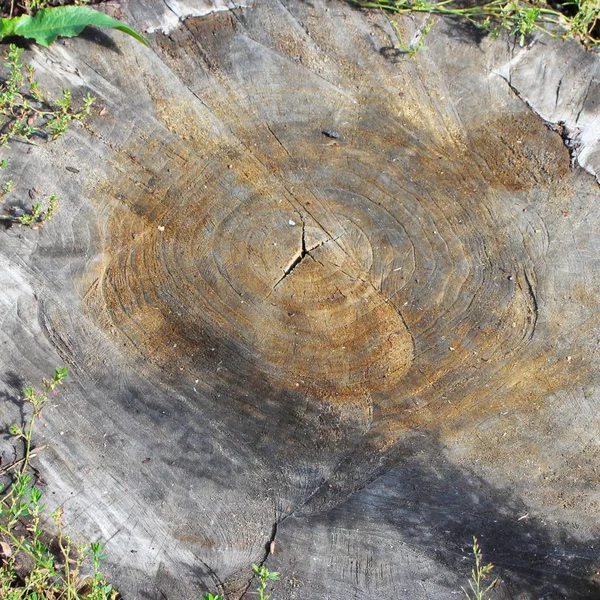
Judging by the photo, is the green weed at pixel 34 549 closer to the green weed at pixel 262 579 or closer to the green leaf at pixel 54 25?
the green weed at pixel 262 579

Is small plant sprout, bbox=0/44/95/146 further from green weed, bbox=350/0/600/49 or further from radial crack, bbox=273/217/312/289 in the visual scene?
green weed, bbox=350/0/600/49

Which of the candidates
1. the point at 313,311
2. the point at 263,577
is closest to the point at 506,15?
the point at 313,311

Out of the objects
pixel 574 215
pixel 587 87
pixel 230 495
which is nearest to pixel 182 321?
pixel 230 495

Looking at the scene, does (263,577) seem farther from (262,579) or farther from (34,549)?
(34,549)

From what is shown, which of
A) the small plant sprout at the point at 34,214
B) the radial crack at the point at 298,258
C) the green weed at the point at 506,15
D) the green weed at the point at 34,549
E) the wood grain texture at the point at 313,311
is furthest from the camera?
the green weed at the point at 506,15

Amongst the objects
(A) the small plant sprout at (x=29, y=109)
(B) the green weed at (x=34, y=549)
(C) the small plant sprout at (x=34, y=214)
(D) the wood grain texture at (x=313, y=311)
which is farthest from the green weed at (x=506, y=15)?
(B) the green weed at (x=34, y=549)

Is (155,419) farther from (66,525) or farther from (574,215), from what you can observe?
(574,215)
